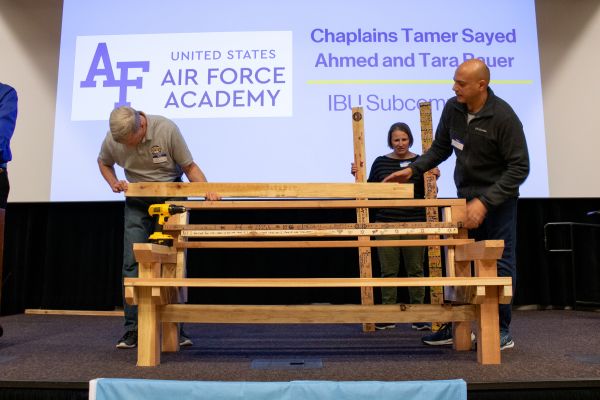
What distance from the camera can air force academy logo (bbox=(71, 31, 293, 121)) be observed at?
13.0ft

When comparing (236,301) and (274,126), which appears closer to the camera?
(274,126)

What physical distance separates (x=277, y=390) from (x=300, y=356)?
64cm

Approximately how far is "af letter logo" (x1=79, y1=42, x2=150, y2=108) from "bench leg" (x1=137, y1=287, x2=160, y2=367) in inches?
93.4

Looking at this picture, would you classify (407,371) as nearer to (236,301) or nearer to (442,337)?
(442,337)

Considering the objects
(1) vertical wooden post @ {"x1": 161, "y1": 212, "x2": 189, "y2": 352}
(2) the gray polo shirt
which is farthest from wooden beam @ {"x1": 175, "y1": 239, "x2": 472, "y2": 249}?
(2) the gray polo shirt

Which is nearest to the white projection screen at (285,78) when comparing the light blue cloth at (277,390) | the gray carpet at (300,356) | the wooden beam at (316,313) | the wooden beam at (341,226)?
the gray carpet at (300,356)

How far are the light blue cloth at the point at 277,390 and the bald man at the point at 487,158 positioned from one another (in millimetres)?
901

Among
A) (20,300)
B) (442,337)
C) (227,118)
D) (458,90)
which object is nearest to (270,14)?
(227,118)

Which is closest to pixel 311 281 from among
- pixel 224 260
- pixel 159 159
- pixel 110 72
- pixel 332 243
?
pixel 332 243

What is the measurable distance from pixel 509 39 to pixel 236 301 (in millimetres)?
3267

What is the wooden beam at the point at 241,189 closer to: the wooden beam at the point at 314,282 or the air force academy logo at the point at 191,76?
the wooden beam at the point at 314,282

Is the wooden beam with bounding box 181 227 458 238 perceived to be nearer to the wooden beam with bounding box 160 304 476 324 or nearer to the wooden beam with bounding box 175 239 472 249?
the wooden beam with bounding box 175 239 472 249

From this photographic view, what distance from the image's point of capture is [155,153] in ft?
8.34

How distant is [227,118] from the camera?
3965 millimetres
